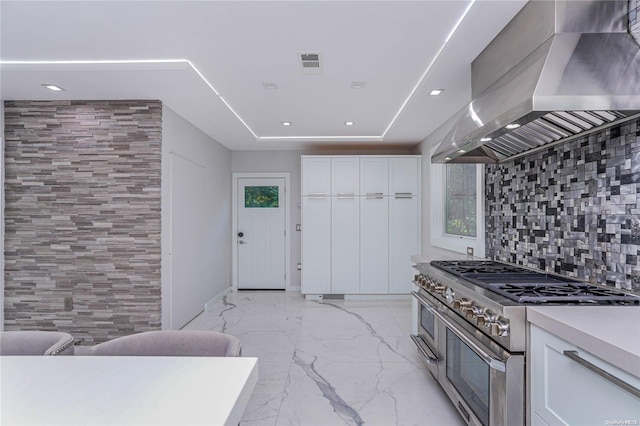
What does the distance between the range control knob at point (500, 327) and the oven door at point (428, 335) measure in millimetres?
766

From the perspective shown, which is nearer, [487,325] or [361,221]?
[487,325]

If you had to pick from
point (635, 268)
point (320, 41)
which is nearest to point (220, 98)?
point (320, 41)

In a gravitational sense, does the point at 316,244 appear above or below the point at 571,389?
above

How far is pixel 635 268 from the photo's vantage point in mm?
1516

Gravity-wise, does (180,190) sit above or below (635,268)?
above

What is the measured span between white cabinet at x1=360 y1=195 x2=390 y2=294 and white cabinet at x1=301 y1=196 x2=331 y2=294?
1.71 ft

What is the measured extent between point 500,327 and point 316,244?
376 centimetres

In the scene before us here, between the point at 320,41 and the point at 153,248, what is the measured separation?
2415mm

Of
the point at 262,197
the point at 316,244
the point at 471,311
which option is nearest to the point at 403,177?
the point at 316,244

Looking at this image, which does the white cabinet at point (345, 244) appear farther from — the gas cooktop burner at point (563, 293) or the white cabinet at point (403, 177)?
the gas cooktop burner at point (563, 293)

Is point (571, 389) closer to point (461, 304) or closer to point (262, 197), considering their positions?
point (461, 304)

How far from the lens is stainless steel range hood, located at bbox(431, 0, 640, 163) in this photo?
4.35ft

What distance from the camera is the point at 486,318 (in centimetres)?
155

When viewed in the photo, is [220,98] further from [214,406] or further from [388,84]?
[214,406]
